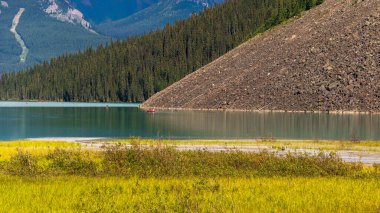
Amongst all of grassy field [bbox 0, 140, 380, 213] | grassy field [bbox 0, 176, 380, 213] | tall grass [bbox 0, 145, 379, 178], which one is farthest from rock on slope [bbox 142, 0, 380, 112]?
grassy field [bbox 0, 176, 380, 213]

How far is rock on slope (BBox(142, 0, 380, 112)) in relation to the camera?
13738 cm

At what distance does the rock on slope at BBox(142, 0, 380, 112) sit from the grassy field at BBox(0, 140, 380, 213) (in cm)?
10141

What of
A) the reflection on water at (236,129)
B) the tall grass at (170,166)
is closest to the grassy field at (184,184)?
→ the tall grass at (170,166)

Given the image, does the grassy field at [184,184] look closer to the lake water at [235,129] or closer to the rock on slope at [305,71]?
the lake water at [235,129]

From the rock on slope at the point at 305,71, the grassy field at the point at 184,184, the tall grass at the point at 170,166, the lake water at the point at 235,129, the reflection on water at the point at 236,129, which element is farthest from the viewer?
the rock on slope at the point at 305,71

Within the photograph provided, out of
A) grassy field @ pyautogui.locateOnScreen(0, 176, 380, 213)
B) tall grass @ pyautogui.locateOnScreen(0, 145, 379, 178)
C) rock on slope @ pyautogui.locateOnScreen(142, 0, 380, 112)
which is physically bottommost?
grassy field @ pyautogui.locateOnScreen(0, 176, 380, 213)

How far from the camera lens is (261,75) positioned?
150875 mm

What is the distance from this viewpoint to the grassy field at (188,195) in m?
22.1

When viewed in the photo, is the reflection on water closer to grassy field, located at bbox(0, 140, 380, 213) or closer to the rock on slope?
the rock on slope

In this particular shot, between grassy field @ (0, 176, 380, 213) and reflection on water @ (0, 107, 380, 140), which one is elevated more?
reflection on water @ (0, 107, 380, 140)

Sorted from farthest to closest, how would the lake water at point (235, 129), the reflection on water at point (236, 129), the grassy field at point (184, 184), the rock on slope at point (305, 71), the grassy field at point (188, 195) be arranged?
the rock on slope at point (305, 71), the reflection on water at point (236, 129), the lake water at point (235, 129), the grassy field at point (184, 184), the grassy field at point (188, 195)

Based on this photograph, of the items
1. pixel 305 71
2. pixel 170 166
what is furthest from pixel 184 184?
pixel 305 71

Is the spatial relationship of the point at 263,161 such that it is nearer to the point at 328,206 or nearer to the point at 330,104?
the point at 328,206

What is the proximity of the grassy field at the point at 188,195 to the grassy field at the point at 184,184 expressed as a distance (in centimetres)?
4
